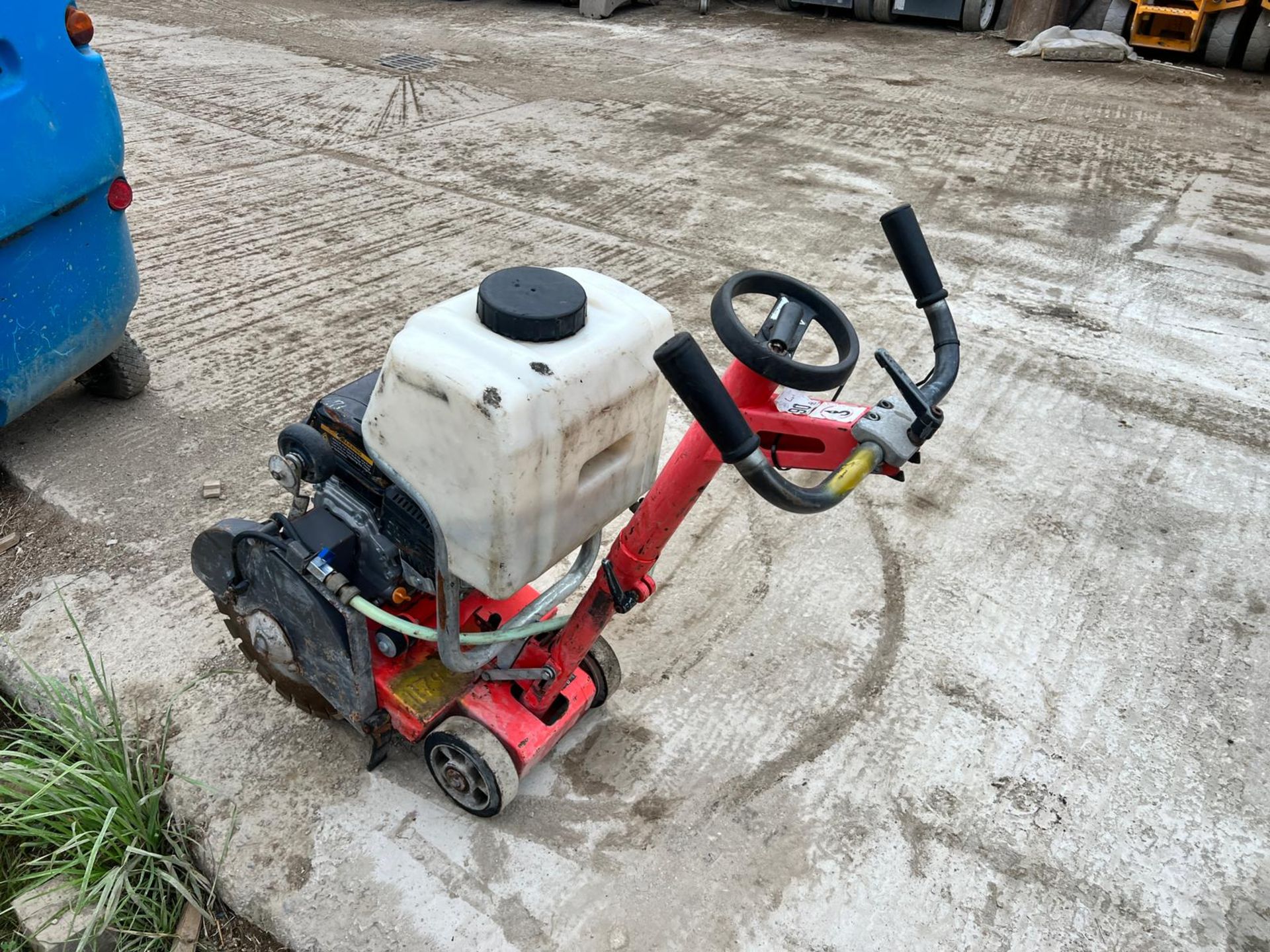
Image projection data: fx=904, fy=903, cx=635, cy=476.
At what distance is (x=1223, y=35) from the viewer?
8438 mm

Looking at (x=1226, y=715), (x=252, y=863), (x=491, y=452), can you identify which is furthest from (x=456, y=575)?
(x=1226, y=715)

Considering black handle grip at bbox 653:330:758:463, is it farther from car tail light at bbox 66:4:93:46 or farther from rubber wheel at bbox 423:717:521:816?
car tail light at bbox 66:4:93:46

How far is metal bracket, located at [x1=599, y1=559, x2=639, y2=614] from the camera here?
1768mm

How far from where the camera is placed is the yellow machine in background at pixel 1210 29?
8344mm

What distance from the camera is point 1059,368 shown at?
12.3ft

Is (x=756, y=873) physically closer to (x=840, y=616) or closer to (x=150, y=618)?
(x=840, y=616)

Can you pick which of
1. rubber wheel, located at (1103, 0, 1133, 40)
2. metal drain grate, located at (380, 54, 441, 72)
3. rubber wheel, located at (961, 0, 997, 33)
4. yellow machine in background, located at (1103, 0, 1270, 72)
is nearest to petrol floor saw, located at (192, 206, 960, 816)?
metal drain grate, located at (380, 54, 441, 72)

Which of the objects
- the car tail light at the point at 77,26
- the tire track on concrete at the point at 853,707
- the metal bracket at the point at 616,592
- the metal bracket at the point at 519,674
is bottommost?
the tire track on concrete at the point at 853,707

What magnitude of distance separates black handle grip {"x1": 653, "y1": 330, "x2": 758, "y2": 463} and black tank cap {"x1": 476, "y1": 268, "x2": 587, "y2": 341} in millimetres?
337

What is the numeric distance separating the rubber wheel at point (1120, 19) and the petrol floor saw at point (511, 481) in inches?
379

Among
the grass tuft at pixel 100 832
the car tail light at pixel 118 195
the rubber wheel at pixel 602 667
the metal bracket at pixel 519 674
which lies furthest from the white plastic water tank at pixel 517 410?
the car tail light at pixel 118 195

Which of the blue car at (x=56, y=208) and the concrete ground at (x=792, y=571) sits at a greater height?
the blue car at (x=56, y=208)

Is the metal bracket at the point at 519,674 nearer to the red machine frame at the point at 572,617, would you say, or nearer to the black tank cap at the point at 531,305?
the red machine frame at the point at 572,617

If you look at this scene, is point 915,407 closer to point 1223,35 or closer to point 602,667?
point 602,667
